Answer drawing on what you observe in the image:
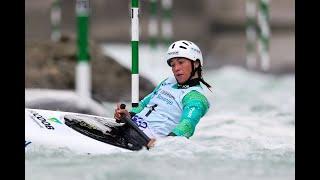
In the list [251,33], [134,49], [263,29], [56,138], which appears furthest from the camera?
[251,33]

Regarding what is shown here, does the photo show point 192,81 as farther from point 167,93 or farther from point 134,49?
point 134,49

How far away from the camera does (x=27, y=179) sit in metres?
2.66

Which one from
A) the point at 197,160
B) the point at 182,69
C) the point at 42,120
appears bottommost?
the point at 197,160

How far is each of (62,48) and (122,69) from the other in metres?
0.56

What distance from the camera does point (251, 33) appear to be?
6555 millimetres

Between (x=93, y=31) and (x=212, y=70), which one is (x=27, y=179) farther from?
(x=93, y=31)

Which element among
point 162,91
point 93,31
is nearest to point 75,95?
→ point 162,91

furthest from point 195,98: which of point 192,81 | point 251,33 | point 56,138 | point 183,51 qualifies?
point 251,33

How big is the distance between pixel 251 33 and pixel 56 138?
3.82 meters

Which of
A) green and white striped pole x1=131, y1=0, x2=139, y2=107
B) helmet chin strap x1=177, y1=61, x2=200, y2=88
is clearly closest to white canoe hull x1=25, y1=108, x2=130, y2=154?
green and white striped pole x1=131, y1=0, x2=139, y2=107

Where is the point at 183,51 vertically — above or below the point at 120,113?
above

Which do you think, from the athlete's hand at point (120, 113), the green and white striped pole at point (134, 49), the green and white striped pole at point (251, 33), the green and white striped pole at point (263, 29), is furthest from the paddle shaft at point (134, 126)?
the green and white striped pole at point (251, 33)

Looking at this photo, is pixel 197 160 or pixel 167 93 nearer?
pixel 197 160

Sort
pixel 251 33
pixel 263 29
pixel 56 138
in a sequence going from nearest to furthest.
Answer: pixel 56 138 → pixel 263 29 → pixel 251 33
